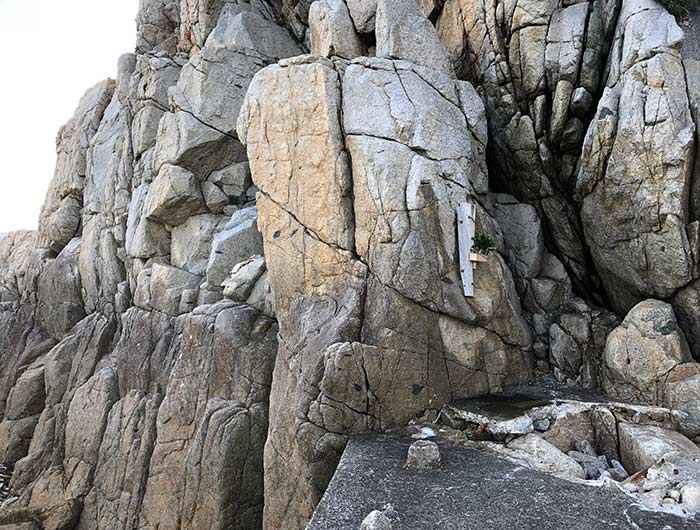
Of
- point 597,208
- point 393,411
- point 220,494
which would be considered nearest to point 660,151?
point 597,208

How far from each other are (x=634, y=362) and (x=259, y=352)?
1360cm

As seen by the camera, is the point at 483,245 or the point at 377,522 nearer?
the point at 377,522

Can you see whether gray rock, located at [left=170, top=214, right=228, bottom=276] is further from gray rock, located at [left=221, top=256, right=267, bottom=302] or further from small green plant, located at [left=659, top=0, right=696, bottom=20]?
small green plant, located at [left=659, top=0, right=696, bottom=20]

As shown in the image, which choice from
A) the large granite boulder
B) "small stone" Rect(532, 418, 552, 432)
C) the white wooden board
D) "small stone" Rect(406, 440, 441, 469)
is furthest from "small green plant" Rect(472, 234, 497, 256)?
"small stone" Rect(406, 440, 441, 469)

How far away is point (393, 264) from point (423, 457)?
6324mm

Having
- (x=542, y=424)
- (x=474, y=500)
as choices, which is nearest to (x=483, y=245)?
(x=542, y=424)

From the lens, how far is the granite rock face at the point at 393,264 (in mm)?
14609

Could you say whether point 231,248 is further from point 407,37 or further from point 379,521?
point 379,521

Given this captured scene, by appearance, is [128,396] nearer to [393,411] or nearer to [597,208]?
[393,411]

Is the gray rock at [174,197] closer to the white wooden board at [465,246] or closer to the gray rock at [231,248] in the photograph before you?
the gray rock at [231,248]

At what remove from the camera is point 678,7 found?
16.2 metres

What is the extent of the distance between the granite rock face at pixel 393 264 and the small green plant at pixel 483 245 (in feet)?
0.95

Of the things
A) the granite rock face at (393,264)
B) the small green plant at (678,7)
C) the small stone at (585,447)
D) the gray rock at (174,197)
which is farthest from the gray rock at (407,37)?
the small stone at (585,447)

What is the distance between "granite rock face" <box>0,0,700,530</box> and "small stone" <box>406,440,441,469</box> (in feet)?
8.38
